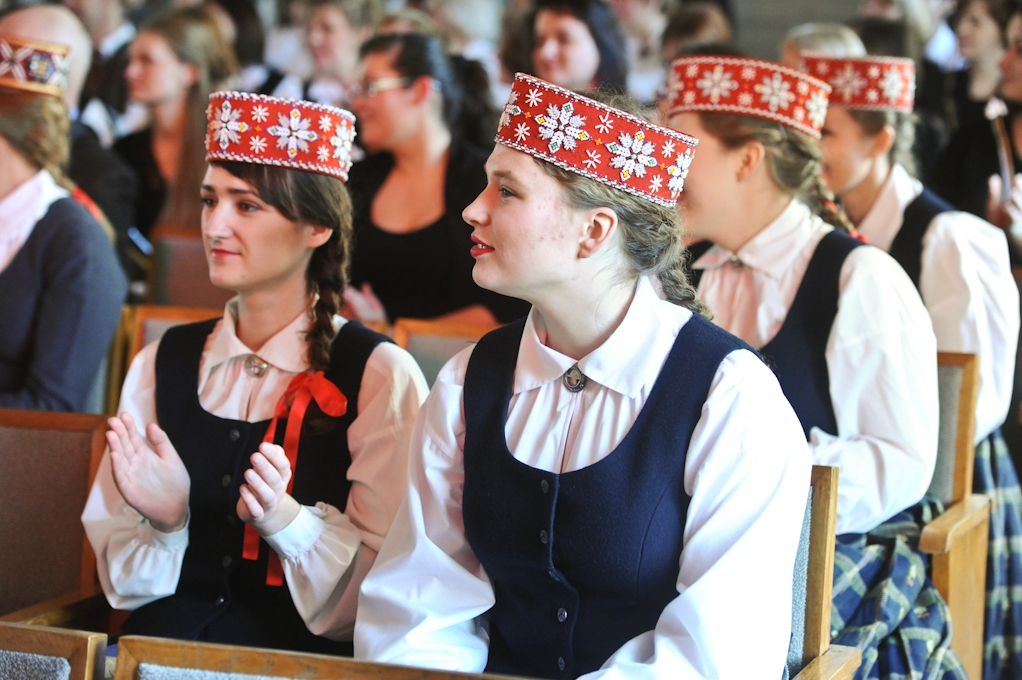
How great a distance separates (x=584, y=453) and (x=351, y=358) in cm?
62

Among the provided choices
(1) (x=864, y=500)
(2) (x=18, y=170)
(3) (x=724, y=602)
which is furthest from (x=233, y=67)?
(3) (x=724, y=602)

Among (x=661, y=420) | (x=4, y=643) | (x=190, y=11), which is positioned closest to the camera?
(x=4, y=643)

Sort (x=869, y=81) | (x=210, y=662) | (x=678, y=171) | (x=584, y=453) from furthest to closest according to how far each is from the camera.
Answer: (x=869, y=81), (x=678, y=171), (x=584, y=453), (x=210, y=662)

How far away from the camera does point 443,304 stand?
3754 mm

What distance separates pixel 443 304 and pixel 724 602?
239 cm

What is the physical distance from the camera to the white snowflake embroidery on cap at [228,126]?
83.5 inches

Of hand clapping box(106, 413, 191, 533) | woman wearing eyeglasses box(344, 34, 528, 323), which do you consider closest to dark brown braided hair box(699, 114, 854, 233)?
woman wearing eyeglasses box(344, 34, 528, 323)

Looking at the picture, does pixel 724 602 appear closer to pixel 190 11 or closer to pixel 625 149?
pixel 625 149

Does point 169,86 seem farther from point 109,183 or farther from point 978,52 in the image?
point 978,52

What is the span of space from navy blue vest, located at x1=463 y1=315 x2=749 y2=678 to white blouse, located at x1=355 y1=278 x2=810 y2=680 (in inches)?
1.0

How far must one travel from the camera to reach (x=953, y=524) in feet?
7.23

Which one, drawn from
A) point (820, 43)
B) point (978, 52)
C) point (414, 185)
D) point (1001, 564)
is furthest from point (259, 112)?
point (978, 52)

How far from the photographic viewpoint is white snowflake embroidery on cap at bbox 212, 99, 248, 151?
2121 mm

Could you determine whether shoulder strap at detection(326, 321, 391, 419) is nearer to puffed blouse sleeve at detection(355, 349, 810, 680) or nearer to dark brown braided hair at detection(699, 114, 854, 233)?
puffed blouse sleeve at detection(355, 349, 810, 680)
